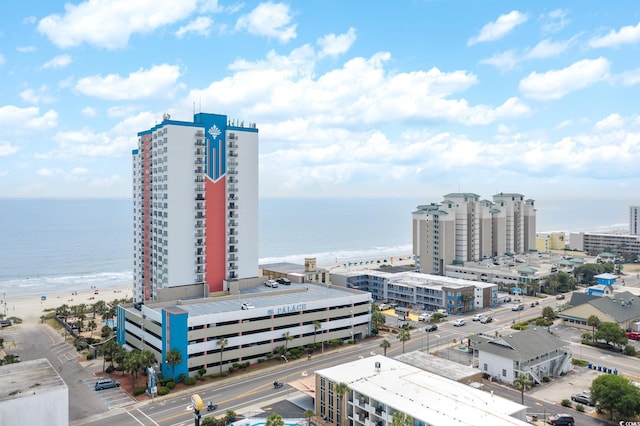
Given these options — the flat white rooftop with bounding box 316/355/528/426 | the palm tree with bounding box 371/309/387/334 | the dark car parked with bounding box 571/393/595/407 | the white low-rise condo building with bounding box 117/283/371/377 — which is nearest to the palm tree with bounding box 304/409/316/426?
the flat white rooftop with bounding box 316/355/528/426

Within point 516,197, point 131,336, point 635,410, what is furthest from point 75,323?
point 516,197

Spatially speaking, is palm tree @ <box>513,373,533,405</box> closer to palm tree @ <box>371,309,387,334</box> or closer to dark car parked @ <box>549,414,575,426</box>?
dark car parked @ <box>549,414,575,426</box>

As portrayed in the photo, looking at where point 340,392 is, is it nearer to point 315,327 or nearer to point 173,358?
point 173,358

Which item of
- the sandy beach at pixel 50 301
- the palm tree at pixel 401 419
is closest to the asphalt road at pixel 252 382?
the palm tree at pixel 401 419

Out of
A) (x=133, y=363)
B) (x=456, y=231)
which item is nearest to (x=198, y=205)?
(x=133, y=363)

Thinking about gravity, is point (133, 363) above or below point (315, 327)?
below

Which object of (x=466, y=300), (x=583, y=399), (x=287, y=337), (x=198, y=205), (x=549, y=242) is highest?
(x=198, y=205)

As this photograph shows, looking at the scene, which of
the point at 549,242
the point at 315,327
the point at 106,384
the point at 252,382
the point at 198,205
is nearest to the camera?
the point at 106,384
